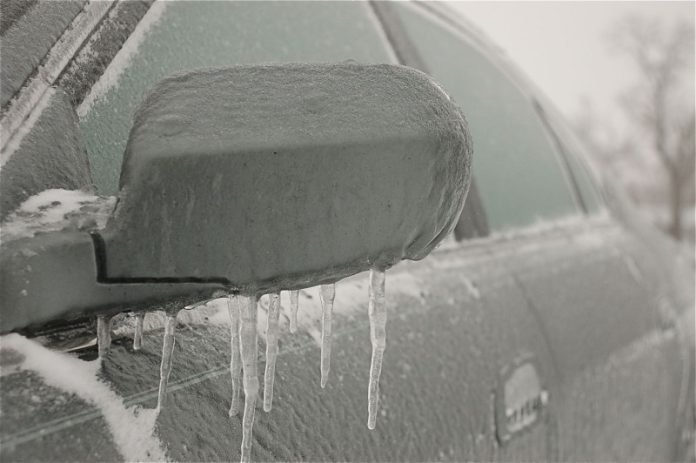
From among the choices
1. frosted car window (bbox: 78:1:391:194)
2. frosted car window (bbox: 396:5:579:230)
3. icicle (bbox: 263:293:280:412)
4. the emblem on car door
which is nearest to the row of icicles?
icicle (bbox: 263:293:280:412)

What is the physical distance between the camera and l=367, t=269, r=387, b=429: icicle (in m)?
1.14

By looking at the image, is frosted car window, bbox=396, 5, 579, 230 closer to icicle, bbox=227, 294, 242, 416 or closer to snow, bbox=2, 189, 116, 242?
icicle, bbox=227, 294, 242, 416

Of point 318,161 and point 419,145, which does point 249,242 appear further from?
point 419,145

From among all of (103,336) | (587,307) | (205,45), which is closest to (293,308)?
(103,336)

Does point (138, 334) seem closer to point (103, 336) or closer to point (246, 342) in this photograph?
point (103, 336)

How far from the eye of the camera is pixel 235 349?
3.41ft

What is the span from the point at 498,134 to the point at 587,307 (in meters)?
0.65

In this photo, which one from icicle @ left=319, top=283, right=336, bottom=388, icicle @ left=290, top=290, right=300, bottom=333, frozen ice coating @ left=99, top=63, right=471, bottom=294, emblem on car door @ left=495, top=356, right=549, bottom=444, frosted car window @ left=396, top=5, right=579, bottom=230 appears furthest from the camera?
frosted car window @ left=396, top=5, right=579, bottom=230

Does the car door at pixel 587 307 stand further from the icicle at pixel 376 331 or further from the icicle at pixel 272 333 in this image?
the icicle at pixel 272 333

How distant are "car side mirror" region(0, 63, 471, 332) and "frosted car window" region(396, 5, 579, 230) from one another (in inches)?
48.8

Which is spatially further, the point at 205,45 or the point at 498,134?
the point at 498,134

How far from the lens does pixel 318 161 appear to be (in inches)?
33.6

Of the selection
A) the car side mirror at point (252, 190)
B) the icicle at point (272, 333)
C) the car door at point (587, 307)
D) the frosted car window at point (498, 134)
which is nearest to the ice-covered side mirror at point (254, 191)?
the car side mirror at point (252, 190)

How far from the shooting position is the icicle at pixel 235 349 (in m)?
1.01
